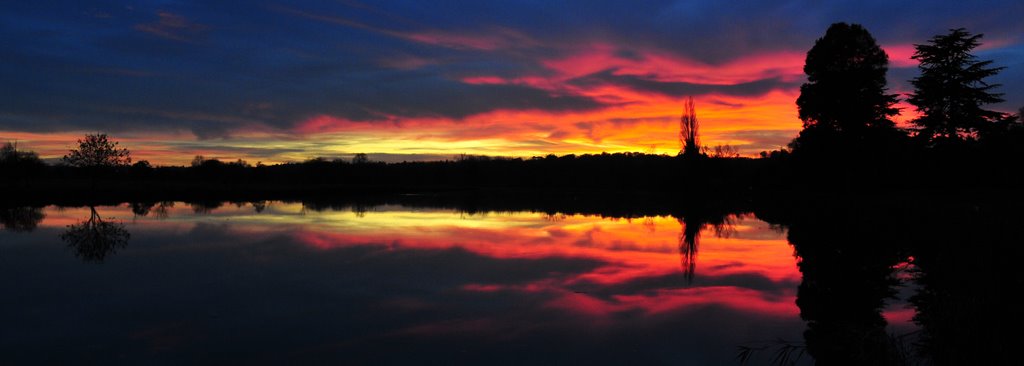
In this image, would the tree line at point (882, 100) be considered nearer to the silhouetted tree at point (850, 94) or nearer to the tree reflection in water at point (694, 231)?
the silhouetted tree at point (850, 94)

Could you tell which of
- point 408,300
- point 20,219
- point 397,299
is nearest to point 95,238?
point 20,219

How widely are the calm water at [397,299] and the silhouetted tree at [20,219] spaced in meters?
2.80

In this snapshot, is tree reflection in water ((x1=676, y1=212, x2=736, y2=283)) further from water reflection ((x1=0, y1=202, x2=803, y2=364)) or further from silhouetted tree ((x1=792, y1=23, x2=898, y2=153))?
silhouetted tree ((x1=792, y1=23, x2=898, y2=153))

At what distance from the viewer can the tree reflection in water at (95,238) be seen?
53.2ft

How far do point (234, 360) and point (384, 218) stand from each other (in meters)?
22.8

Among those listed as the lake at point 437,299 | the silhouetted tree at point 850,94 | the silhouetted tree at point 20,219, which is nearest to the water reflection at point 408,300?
the lake at point 437,299

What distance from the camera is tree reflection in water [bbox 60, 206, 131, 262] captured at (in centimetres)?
1622

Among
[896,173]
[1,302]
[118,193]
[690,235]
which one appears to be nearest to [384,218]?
[690,235]

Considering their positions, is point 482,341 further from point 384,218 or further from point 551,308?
point 384,218

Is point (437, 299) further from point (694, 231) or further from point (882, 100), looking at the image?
point (882, 100)

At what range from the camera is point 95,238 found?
19328 mm

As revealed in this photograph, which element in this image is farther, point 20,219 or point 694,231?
point 20,219

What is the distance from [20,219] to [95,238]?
421 inches

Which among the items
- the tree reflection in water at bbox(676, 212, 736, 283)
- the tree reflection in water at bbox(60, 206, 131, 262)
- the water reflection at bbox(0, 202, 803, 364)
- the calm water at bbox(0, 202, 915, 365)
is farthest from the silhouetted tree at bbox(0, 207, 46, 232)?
the tree reflection in water at bbox(676, 212, 736, 283)
